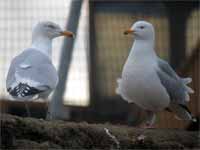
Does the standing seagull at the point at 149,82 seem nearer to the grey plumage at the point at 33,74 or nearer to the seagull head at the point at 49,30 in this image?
the grey plumage at the point at 33,74

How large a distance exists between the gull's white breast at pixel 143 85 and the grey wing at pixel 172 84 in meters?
0.05

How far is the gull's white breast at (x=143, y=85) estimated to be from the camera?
507 centimetres

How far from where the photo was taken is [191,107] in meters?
6.90

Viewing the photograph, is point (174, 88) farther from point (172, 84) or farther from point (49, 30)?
point (49, 30)

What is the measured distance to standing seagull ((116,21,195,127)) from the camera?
200 inches

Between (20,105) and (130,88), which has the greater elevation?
(130,88)

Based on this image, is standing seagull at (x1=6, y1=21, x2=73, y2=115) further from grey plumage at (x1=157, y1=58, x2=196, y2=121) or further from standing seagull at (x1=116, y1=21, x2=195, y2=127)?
grey plumage at (x1=157, y1=58, x2=196, y2=121)

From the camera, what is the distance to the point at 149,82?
5094 millimetres

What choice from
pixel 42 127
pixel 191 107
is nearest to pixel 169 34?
pixel 191 107

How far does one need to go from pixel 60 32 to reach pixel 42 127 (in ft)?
5.45

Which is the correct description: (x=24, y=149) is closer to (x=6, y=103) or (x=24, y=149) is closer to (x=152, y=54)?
(x=152, y=54)

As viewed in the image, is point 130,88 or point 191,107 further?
point 191,107

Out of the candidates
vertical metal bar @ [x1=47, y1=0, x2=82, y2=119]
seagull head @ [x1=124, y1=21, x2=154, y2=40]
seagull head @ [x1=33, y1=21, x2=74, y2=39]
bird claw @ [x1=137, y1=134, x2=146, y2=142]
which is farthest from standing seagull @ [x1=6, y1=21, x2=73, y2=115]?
vertical metal bar @ [x1=47, y1=0, x2=82, y2=119]

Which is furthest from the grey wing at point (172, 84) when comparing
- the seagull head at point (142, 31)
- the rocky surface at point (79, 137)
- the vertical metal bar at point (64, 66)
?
the vertical metal bar at point (64, 66)
